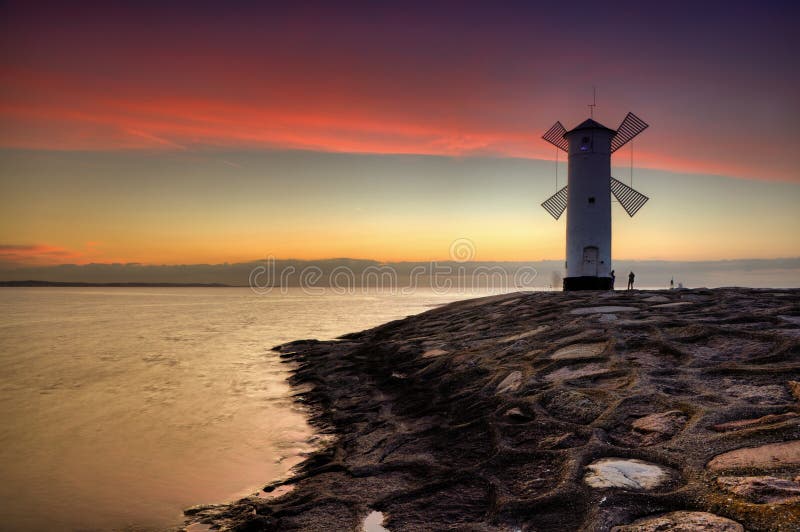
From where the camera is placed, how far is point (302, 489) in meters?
5.67

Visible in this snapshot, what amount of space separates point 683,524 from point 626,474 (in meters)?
0.87

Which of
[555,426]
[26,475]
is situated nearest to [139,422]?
[26,475]

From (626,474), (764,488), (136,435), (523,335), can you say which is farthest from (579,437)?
(136,435)

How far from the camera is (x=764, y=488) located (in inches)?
142

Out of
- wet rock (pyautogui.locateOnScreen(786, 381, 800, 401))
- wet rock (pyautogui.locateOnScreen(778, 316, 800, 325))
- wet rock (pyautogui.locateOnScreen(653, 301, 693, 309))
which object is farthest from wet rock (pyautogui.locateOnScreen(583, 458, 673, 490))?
wet rock (pyautogui.locateOnScreen(653, 301, 693, 309))

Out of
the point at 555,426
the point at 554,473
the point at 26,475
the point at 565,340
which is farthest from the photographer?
the point at 565,340

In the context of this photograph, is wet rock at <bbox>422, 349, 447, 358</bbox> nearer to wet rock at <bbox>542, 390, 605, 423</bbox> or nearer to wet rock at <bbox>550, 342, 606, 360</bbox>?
wet rock at <bbox>550, 342, 606, 360</bbox>

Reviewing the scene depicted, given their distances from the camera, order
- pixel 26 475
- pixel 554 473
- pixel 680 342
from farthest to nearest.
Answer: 1. pixel 680 342
2. pixel 26 475
3. pixel 554 473

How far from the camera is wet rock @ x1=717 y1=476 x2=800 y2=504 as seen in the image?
3.44 meters

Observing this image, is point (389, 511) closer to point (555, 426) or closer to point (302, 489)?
point (302, 489)

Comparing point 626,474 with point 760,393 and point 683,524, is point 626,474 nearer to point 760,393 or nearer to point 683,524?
point 683,524

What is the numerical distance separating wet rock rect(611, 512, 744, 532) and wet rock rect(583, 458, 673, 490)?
0.48m

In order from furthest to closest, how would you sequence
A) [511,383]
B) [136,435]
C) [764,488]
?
[136,435] < [511,383] < [764,488]

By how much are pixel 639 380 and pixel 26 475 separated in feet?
26.6
